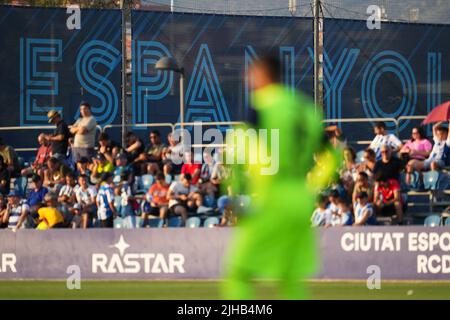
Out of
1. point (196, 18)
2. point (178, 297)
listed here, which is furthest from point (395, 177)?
point (196, 18)

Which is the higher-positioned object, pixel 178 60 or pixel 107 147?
pixel 178 60

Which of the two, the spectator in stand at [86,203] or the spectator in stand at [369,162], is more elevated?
the spectator in stand at [369,162]

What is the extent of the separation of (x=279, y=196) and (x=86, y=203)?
588 inches

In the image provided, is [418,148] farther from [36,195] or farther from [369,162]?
[36,195]

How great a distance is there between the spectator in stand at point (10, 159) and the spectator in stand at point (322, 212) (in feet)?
26.2

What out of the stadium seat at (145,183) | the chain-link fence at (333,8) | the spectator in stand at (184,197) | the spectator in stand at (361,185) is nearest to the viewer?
the spectator in stand at (361,185)

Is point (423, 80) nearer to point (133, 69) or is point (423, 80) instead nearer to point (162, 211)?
point (133, 69)

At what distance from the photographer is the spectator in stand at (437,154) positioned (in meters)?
22.7

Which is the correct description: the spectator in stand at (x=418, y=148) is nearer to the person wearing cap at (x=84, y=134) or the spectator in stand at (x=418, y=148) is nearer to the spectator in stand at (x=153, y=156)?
the spectator in stand at (x=153, y=156)

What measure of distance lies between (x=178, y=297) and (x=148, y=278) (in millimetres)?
4559

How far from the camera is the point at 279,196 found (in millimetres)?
9109

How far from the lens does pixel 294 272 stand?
361 inches

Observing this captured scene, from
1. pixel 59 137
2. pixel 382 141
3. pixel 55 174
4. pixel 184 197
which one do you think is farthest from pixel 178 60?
pixel 382 141

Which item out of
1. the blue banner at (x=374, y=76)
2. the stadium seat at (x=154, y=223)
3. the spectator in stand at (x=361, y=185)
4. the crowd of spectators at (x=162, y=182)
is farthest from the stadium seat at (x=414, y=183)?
the blue banner at (x=374, y=76)
